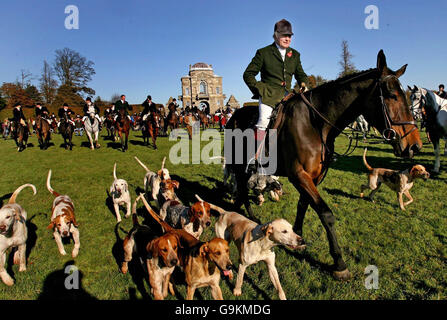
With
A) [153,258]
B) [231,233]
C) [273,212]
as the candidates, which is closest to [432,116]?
[273,212]

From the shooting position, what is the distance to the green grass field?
360 cm

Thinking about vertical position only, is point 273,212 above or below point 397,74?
below

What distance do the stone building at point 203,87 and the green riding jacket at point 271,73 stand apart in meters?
77.8

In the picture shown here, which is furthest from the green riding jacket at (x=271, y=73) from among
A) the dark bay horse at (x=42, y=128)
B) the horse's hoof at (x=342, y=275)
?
the dark bay horse at (x=42, y=128)

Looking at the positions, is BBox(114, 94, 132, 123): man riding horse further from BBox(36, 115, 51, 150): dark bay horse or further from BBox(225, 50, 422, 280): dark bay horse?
BBox(225, 50, 422, 280): dark bay horse

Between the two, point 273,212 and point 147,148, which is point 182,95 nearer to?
point 147,148

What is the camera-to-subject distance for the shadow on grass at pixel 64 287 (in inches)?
141

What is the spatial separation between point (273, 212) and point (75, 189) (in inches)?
282

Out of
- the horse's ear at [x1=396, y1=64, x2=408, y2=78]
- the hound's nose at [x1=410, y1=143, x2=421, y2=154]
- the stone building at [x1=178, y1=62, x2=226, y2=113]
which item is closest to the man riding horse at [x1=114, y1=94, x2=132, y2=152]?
the horse's ear at [x1=396, y1=64, x2=408, y2=78]

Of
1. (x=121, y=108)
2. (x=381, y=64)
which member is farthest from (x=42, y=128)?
(x=381, y=64)

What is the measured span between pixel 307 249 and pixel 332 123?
2407mm

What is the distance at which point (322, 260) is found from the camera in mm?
4180

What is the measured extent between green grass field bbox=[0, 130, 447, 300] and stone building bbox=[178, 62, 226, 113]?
74.7 m
